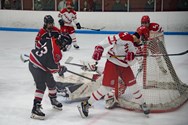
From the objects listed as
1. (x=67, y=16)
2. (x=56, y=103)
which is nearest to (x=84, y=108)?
(x=56, y=103)

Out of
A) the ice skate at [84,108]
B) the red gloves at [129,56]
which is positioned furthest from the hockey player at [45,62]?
the red gloves at [129,56]

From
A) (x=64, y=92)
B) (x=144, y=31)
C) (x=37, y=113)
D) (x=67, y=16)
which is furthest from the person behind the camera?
(x=67, y=16)

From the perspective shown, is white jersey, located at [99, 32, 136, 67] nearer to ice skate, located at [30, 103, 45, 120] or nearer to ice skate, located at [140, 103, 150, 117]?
ice skate, located at [140, 103, 150, 117]

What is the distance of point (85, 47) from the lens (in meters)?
8.23

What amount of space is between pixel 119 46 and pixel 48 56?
65cm

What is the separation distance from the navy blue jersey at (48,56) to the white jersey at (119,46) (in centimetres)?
41

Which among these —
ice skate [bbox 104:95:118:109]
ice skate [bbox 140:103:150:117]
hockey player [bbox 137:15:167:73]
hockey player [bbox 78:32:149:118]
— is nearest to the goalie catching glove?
hockey player [bbox 78:32:149:118]

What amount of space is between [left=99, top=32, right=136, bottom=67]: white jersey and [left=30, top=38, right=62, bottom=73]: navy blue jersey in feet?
1.34

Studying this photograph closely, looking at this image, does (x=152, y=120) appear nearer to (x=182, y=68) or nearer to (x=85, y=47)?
(x=182, y=68)

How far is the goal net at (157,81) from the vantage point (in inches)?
163

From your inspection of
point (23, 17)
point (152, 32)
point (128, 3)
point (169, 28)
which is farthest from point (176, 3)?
point (152, 32)

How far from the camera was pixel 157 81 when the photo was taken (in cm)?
462

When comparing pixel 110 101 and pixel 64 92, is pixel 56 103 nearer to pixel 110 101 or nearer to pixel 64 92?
pixel 64 92

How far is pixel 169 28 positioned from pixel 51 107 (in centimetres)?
691
